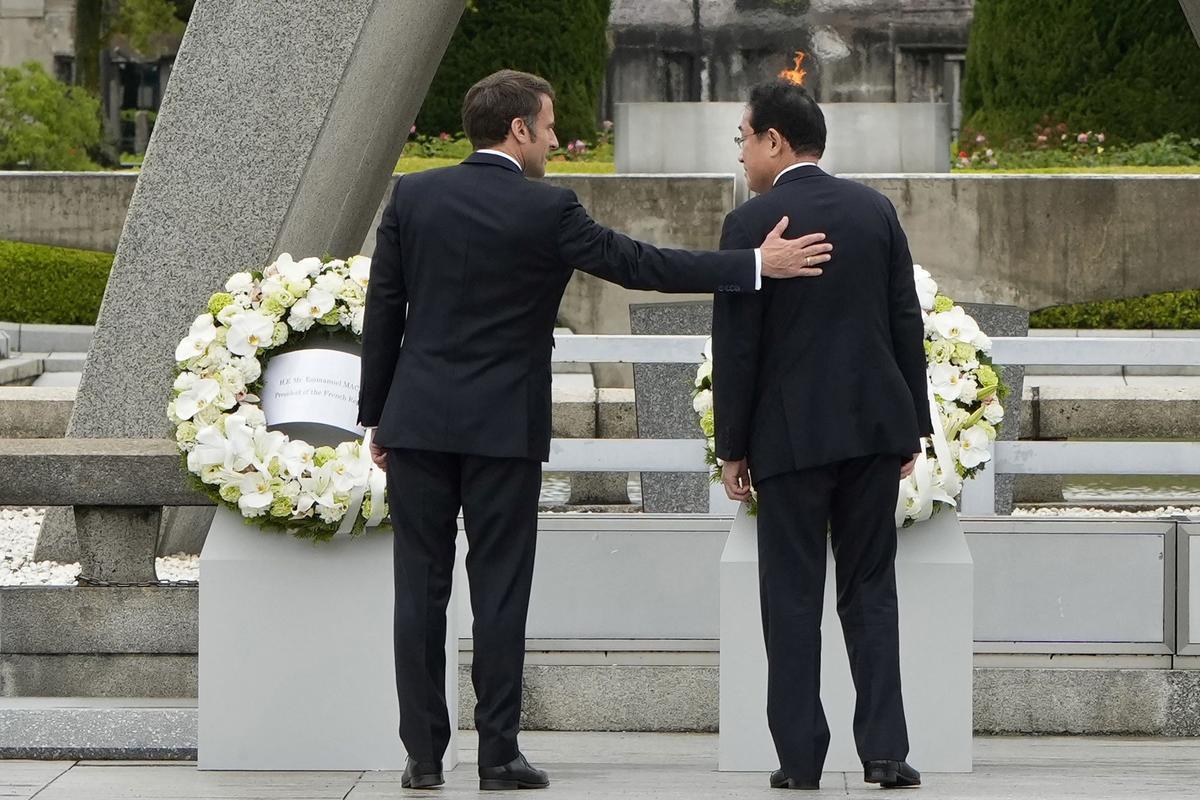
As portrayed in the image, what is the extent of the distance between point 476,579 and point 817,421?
0.88 m

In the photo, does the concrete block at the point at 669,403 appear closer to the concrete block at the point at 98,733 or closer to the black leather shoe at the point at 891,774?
the concrete block at the point at 98,733

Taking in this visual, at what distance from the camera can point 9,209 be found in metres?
13.6

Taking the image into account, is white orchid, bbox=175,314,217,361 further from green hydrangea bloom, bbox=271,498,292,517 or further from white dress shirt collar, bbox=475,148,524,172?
white dress shirt collar, bbox=475,148,524,172

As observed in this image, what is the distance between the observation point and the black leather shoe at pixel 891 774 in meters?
4.13

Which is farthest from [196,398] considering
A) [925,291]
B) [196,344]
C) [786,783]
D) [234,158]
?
[234,158]

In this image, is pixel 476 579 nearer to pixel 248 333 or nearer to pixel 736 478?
pixel 736 478

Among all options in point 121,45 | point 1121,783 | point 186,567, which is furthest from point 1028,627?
point 121,45

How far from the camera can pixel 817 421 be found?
13.3 feet

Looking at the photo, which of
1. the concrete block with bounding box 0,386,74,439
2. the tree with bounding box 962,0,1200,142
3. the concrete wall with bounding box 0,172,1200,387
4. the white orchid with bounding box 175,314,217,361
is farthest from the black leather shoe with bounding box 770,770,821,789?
the tree with bounding box 962,0,1200,142

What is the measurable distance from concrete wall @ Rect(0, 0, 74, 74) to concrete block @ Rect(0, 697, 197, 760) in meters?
32.4

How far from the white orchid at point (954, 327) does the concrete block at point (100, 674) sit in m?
2.59

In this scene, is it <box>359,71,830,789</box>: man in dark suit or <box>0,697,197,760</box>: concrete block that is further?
<box>0,697,197,760</box>: concrete block

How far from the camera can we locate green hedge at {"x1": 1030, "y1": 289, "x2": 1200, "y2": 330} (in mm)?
17047

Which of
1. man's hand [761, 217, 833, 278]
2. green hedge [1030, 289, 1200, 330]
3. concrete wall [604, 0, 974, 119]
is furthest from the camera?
concrete wall [604, 0, 974, 119]
